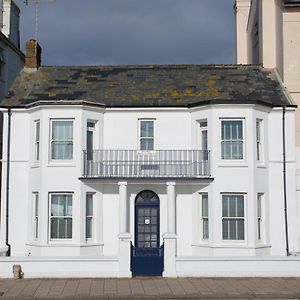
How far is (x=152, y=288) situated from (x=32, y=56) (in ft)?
44.9

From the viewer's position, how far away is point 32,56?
25.3 meters

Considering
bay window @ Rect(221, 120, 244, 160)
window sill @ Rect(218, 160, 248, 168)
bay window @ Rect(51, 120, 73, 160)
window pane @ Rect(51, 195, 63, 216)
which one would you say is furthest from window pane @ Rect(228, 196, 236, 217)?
window pane @ Rect(51, 195, 63, 216)

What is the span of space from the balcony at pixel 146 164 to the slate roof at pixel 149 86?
2076mm

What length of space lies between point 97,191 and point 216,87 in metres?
7.04

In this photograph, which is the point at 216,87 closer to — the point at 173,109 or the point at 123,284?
the point at 173,109

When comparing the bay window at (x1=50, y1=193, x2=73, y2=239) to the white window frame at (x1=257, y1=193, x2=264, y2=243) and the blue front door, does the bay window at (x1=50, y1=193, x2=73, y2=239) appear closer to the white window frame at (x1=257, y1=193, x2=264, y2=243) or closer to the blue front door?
the blue front door

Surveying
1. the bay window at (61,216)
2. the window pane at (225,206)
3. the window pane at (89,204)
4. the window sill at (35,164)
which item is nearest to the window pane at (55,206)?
the bay window at (61,216)

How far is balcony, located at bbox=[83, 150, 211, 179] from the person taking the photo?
21250mm

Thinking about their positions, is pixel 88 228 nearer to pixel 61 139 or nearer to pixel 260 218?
pixel 61 139

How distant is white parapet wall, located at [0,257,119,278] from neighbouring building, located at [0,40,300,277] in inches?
61.1

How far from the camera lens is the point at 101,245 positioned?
21578 millimetres

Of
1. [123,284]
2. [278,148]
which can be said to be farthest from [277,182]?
[123,284]

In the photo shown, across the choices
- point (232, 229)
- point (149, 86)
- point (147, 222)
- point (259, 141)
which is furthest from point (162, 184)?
point (149, 86)

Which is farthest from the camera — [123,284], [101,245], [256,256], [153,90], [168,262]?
[153,90]
